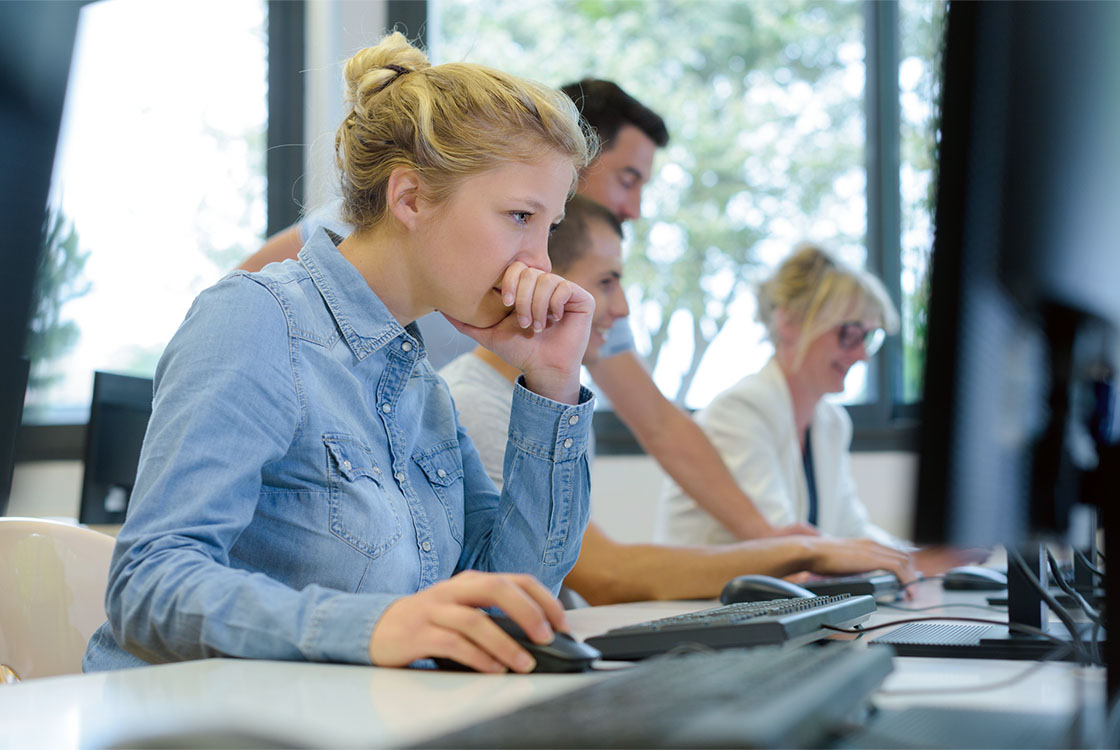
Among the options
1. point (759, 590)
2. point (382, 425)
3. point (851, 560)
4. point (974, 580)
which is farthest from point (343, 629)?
point (974, 580)

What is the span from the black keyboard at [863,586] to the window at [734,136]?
6.45 ft

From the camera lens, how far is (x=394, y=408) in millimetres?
1133

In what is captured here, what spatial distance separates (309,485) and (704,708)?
1.94ft

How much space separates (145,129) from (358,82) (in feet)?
7.49

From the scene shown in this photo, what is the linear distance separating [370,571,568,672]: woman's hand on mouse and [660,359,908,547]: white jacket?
1615mm

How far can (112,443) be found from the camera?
1.89m

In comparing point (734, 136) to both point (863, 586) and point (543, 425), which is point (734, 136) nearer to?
point (863, 586)

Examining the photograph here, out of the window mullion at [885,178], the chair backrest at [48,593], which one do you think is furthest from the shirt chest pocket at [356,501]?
the window mullion at [885,178]

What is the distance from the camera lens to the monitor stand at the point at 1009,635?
3.07ft

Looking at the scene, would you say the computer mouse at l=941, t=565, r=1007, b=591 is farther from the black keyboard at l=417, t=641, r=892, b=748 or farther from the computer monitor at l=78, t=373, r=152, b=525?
the computer monitor at l=78, t=373, r=152, b=525

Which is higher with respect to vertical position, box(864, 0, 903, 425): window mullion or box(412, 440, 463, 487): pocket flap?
box(864, 0, 903, 425): window mullion

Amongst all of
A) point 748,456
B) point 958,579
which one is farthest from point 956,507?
point 748,456

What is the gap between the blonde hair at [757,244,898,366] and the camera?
2.78 metres

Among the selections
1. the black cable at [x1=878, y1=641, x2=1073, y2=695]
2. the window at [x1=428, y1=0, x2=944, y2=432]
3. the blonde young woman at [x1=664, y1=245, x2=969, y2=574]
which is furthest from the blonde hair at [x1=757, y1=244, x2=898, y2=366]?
the black cable at [x1=878, y1=641, x2=1073, y2=695]
